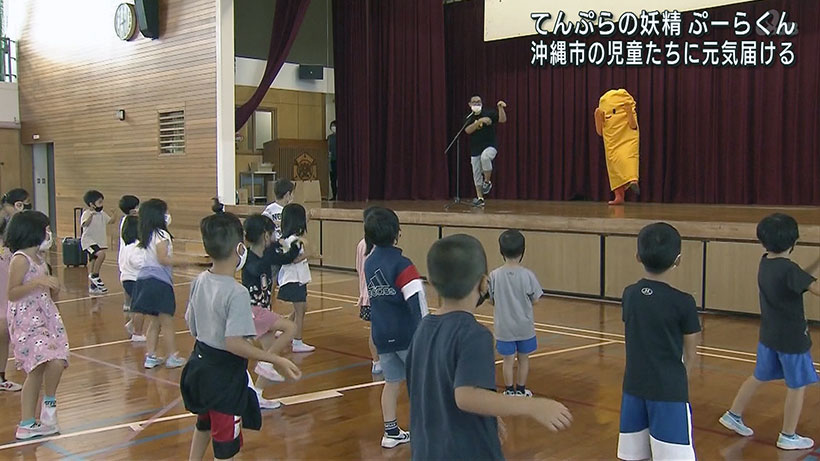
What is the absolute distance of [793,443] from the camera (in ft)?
12.7

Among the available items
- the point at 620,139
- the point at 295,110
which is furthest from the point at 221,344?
the point at 295,110

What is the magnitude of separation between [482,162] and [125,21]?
695 cm

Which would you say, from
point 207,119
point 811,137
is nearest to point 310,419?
point 207,119

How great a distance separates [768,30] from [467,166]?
19.9 feet

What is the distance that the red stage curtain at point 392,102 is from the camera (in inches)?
595

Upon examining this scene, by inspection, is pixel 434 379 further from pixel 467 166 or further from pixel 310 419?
pixel 467 166

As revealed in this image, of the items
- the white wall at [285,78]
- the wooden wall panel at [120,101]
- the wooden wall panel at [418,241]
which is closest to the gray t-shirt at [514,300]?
the wooden wall panel at [418,241]

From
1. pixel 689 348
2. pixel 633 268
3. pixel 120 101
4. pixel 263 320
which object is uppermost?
pixel 120 101

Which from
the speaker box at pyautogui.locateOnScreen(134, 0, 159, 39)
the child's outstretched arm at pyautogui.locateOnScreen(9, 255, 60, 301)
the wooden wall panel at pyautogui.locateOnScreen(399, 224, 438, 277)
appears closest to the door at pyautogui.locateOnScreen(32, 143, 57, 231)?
the speaker box at pyautogui.locateOnScreen(134, 0, 159, 39)

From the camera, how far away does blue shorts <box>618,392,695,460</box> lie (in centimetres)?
291

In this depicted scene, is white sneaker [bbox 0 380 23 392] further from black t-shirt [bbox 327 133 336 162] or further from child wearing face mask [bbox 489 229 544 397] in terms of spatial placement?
black t-shirt [bbox 327 133 336 162]

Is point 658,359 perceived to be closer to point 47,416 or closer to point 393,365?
point 393,365

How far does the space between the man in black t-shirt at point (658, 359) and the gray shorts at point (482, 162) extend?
783cm

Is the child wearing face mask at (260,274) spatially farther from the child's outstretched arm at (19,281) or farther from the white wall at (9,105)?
the white wall at (9,105)
